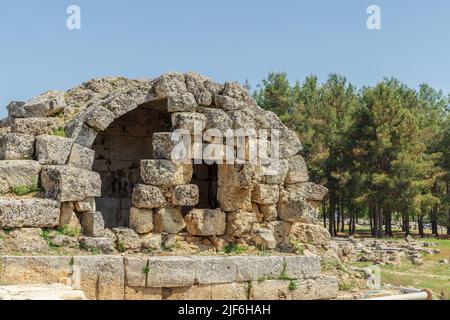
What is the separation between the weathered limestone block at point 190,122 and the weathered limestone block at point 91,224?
2.46 metres

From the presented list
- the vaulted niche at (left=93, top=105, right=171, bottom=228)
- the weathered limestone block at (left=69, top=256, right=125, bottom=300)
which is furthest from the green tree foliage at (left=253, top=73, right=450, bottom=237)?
the weathered limestone block at (left=69, top=256, right=125, bottom=300)

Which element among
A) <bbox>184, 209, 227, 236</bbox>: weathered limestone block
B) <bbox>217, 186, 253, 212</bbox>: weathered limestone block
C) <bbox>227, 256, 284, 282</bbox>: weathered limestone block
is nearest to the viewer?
<bbox>227, 256, 284, 282</bbox>: weathered limestone block

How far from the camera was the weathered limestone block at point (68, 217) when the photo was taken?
9.76m

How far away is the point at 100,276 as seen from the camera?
8.56m

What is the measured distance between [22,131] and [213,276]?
466 centimetres

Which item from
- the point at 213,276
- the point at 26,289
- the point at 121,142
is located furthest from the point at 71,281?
the point at 121,142

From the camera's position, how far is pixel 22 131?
34.0 ft

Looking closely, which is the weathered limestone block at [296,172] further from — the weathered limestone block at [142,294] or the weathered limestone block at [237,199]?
the weathered limestone block at [142,294]

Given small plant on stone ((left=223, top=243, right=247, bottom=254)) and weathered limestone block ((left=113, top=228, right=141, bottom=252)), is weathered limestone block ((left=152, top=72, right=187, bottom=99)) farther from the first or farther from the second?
small plant on stone ((left=223, top=243, right=247, bottom=254))

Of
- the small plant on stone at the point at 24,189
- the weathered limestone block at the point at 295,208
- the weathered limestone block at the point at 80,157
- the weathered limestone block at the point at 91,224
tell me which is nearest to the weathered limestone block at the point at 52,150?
the weathered limestone block at the point at 80,157

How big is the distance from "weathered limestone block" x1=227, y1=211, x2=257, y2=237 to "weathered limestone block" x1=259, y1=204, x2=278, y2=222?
1.12ft

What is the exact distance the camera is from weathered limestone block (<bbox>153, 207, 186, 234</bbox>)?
1084 centimetres
